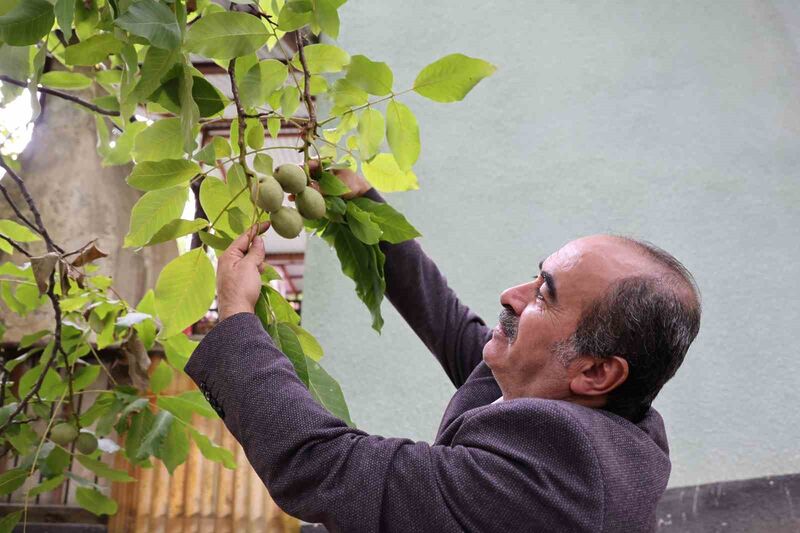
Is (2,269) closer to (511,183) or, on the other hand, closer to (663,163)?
(511,183)

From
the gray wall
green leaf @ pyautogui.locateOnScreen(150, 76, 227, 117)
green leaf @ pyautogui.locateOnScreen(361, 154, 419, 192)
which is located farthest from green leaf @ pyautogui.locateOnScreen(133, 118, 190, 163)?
the gray wall

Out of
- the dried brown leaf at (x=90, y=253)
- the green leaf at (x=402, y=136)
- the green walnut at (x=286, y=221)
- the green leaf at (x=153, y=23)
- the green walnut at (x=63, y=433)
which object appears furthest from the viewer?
the green walnut at (x=63, y=433)

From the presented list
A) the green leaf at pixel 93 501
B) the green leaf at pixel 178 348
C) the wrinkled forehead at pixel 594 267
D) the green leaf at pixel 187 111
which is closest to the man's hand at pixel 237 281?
the green leaf at pixel 187 111

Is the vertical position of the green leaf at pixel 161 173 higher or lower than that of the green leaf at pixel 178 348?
higher

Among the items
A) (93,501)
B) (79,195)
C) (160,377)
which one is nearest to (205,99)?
(160,377)

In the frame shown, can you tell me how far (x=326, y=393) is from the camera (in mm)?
840

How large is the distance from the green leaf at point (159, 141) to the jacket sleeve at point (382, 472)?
0.24 m

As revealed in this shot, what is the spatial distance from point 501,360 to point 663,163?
1591 mm

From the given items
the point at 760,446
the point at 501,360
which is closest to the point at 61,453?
the point at 501,360

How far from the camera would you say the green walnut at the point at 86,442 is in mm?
1302

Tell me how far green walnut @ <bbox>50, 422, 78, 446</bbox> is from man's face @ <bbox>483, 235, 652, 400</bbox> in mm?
762

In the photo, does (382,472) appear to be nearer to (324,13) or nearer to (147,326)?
(324,13)

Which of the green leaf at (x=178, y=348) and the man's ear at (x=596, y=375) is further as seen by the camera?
the green leaf at (x=178, y=348)

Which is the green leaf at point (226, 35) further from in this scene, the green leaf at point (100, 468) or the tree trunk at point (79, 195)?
the tree trunk at point (79, 195)
